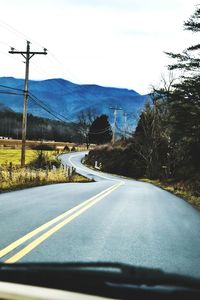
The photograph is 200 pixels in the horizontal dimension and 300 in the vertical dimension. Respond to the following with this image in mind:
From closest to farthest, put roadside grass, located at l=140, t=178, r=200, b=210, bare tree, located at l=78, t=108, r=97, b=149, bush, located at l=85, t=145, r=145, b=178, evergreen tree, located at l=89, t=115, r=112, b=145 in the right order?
roadside grass, located at l=140, t=178, r=200, b=210, bush, located at l=85, t=145, r=145, b=178, evergreen tree, located at l=89, t=115, r=112, b=145, bare tree, located at l=78, t=108, r=97, b=149

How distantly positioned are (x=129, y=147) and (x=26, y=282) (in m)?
71.0

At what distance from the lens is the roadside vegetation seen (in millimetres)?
24984

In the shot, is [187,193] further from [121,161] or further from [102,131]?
[102,131]

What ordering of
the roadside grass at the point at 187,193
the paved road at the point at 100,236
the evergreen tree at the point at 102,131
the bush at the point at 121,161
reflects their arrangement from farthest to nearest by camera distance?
the evergreen tree at the point at 102,131 → the bush at the point at 121,161 → the roadside grass at the point at 187,193 → the paved road at the point at 100,236

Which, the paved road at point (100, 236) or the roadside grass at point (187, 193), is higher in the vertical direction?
the paved road at point (100, 236)

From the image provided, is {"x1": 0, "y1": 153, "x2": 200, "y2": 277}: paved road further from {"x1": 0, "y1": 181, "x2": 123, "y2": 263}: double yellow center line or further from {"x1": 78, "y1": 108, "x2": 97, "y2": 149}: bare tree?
{"x1": 78, "y1": 108, "x2": 97, "y2": 149}: bare tree

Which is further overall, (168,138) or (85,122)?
(85,122)

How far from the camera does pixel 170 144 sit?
2071 inches

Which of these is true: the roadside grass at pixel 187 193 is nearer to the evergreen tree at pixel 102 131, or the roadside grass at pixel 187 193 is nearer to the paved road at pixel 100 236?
the paved road at pixel 100 236

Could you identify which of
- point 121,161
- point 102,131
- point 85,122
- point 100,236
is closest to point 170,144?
point 121,161

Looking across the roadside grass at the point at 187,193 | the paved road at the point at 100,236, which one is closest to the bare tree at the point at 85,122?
the roadside grass at the point at 187,193

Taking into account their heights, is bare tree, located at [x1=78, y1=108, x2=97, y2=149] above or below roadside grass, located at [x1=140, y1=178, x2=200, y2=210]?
above

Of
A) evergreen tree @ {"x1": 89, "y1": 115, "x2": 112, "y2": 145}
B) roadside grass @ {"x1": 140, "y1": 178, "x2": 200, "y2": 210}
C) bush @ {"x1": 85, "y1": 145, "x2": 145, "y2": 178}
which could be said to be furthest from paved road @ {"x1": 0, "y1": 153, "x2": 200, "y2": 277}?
evergreen tree @ {"x1": 89, "y1": 115, "x2": 112, "y2": 145}

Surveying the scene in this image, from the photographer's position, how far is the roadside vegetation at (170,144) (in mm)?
24984
